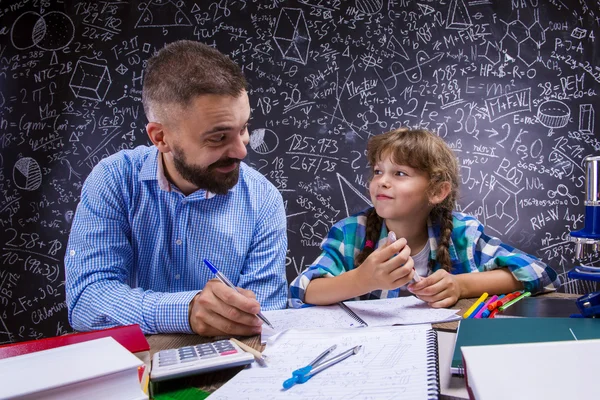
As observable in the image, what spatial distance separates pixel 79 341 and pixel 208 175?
2.18ft

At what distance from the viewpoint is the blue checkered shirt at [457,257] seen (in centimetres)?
134

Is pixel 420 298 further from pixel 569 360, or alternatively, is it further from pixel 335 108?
pixel 335 108

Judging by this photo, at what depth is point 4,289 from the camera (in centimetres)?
323

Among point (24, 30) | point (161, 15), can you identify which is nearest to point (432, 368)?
point (161, 15)

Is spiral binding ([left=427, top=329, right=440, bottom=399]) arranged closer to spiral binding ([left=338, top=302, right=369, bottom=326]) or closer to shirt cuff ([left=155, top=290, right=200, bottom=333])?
spiral binding ([left=338, top=302, right=369, bottom=326])

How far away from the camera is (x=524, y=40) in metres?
3.13

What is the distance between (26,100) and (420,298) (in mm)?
3043

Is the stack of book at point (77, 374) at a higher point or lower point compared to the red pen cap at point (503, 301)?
higher

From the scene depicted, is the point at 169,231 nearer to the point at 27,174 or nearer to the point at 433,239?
the point at 433,239

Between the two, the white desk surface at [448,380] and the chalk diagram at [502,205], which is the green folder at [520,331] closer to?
the white desk surface at [448,380]

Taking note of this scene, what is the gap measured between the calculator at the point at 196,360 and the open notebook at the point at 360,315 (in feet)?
0.51

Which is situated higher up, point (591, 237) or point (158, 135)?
point (158, 135)

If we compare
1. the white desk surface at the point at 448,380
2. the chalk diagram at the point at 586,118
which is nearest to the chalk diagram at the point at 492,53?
the chalk diagram at the point at 586,118

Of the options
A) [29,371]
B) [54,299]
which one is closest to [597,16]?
[29,371]
